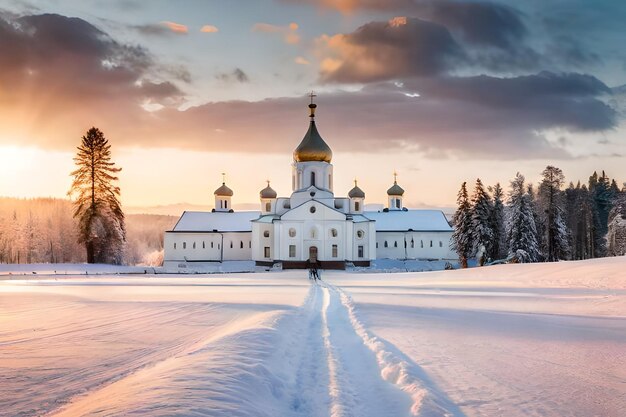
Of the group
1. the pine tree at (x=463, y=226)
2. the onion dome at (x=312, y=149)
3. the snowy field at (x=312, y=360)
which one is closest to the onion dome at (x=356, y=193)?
the onion dome at (x=312, y=149)

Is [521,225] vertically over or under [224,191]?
under

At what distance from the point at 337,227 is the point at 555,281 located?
3931 cm

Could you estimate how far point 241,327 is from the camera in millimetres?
14359

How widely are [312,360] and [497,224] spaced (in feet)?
201

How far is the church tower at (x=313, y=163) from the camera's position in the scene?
239 feet

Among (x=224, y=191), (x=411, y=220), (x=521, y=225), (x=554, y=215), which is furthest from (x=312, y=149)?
(x=554, y=215)

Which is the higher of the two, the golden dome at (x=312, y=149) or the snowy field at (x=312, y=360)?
the golden dome at (x=312, y=149)

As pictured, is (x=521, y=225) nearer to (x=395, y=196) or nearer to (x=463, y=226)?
(x=463, y=226)

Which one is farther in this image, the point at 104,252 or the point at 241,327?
the point at 104,252

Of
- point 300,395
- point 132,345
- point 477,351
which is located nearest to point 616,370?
point 477,351

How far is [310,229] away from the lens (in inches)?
2736

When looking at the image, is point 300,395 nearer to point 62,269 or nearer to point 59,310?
point 59,310

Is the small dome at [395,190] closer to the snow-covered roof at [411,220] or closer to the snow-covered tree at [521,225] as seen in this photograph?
the snow-covered roof at [411,220]

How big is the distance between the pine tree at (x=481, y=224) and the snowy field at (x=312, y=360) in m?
39.9
